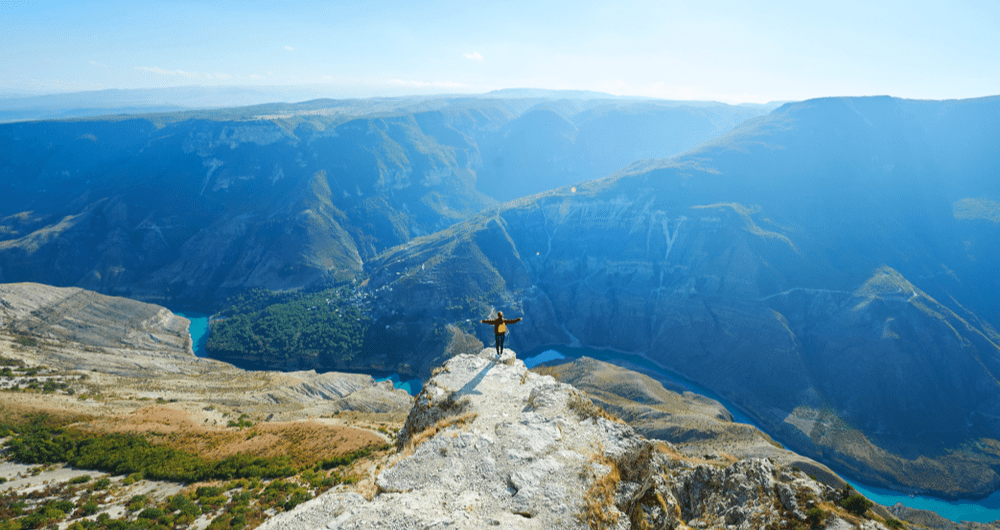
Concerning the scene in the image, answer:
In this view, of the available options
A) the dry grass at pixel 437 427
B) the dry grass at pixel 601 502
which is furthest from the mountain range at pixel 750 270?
the dry grass at pixel 437 427

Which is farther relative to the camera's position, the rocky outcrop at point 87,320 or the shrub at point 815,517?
the rocky outcrop at point 87,320

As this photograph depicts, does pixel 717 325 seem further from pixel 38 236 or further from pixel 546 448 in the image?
pixel 38 236

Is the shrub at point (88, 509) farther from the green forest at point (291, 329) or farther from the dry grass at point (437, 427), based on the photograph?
the green forest at point (291, 329)

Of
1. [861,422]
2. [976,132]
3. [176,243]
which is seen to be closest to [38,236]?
[176,243]

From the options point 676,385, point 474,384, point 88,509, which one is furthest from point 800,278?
point 88,509

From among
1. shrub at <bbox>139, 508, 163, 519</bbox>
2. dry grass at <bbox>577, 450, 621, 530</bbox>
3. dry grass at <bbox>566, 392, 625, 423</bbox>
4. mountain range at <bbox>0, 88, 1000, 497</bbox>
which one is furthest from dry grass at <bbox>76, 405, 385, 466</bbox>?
mountain range at <bbox>0, 88, 1000, 497</bbox>

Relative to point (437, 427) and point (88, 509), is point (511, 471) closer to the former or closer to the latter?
point (437, 427)
